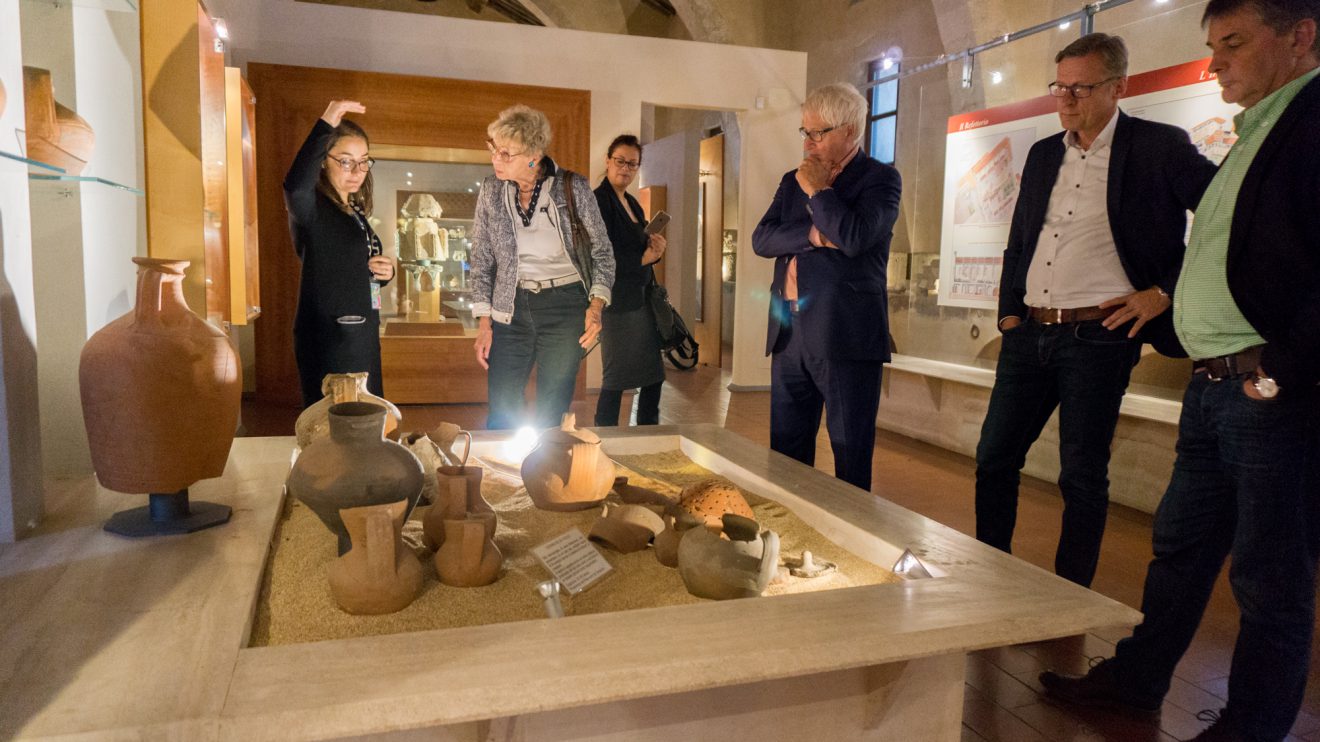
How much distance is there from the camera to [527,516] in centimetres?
213

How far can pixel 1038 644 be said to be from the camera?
95.5 inches

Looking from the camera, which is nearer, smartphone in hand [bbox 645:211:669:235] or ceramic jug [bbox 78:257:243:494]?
ceramic jug [bbox 78:257:243:494]

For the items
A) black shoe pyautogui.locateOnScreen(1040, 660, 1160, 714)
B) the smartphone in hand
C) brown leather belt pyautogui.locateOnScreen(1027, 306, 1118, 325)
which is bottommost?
black shoe pyautogui.locateOnScreen(1040, 660, 1160, 714)

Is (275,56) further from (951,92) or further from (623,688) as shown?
(623,688)

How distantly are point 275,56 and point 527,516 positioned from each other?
5.43 meters

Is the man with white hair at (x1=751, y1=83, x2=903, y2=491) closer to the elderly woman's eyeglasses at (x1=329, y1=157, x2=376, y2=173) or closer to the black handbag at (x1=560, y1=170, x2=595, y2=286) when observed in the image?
the black handbag at (x1=560, y1=170, x2=595, y2=286)

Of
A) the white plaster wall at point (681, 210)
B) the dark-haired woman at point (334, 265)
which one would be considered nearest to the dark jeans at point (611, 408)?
the dark-haired woman at point (334, 265)

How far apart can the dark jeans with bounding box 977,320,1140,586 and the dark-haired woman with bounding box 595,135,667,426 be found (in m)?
1.53

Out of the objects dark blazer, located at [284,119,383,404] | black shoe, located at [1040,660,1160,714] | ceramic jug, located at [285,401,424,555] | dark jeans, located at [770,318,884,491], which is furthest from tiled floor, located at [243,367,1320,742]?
dark blazer, located at [284,119,383,404]

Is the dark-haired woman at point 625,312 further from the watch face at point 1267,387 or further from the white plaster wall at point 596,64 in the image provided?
the white plaster wall at point 596,64

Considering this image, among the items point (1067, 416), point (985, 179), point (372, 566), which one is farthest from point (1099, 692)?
point (985, 179)

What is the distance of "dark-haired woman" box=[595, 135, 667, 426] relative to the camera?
140 inches

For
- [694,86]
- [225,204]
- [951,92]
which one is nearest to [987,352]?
[951,92]

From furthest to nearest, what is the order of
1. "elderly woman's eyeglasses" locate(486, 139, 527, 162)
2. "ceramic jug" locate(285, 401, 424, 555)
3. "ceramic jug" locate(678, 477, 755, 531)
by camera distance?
"elderly woman's eyeglasses" locate(486, 139, 527, 162) < "ceramic jug" locate(678, 477, 755, 531) < "ceramic jug" locate(285, 401, 424, 555)
